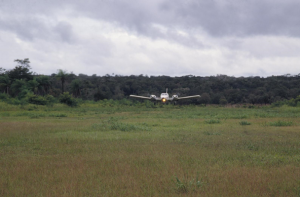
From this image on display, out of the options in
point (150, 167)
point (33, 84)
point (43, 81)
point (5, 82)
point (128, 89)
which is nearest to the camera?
Answer: point (150, 167)

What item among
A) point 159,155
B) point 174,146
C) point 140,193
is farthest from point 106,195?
point 174,146

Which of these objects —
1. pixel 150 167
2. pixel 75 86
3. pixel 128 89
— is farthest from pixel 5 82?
pixel 150 167

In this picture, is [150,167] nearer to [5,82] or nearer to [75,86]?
[5,82]

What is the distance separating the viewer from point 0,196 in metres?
5.76

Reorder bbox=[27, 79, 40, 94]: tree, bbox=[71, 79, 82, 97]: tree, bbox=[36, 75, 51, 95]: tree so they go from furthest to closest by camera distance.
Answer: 1. bbox=[71, 79, 82, 97]: tree
2. bbox=[36, 75, 51, 95]: tree
3. bbox=[27, 79, 40, 94]: tree

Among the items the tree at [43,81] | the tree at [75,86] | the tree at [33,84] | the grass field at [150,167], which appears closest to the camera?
the grass field at [150,167]

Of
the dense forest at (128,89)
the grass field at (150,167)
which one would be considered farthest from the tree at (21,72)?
the grass field at (150,167)

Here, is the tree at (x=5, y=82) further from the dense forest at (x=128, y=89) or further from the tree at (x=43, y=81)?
the tree at (x=43, y=81)

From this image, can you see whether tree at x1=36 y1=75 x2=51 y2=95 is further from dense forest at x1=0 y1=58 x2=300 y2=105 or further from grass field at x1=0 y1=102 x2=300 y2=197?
grass field at x1=0 y1=102 x2=300 y2=197

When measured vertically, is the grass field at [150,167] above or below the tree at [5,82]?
below

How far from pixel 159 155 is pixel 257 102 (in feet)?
220

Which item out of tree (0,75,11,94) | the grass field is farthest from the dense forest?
the grass field

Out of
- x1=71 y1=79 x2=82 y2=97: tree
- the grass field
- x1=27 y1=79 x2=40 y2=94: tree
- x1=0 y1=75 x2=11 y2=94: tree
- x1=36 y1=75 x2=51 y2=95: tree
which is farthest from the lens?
x1=71 y1=79 x2=82 y2=97: tree

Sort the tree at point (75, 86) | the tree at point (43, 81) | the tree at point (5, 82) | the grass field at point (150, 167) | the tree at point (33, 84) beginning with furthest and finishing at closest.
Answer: the tree at point (75, 86)
the tree at point (43, 81)
the tree at point (5, 82)
the tree at point (33, 84)
the grass field at point (150, 167)
